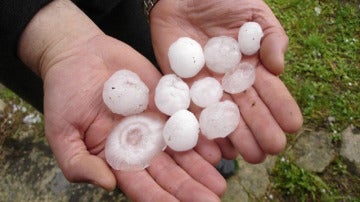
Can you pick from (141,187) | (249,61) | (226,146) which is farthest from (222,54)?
(141,187)

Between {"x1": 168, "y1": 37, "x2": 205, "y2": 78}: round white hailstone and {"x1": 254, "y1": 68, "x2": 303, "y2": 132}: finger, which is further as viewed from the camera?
{"x1": 168, "y1": 37, "x2": 205, "y2": 78}: round white hailstone

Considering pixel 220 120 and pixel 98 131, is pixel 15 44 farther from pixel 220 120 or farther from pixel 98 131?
pixel 220 120

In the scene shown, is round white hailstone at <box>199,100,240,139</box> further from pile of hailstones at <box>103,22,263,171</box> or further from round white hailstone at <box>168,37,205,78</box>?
round white hailstone at <box>168,37,205,78</box>

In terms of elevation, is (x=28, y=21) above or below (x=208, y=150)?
above

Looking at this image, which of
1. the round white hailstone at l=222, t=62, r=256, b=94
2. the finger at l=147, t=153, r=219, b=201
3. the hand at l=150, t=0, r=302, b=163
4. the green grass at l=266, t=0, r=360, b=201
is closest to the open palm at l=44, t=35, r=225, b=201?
the finger at l=147, t=153, r=219, b=201

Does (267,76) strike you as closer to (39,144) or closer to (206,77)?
(206,77)
